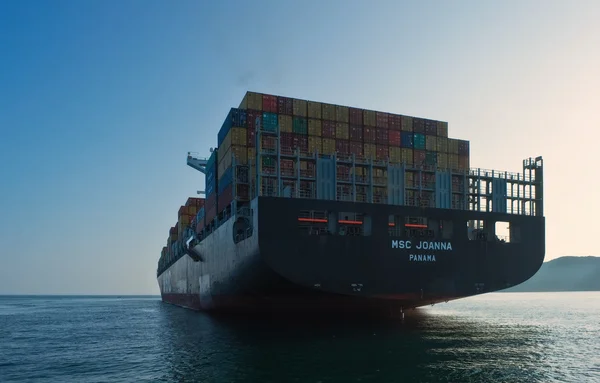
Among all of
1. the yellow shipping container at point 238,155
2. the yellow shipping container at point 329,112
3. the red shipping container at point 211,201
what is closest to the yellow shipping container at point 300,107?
the yellow shipping container at point 329,112

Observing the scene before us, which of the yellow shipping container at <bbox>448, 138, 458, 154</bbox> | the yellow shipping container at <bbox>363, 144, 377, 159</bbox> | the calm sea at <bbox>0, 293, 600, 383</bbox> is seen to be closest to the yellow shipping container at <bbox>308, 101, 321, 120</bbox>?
the yellow shipping container at <bbox>363, 144, 377, 159</bbox>

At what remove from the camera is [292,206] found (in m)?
29.4

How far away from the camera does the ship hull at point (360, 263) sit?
28953mm

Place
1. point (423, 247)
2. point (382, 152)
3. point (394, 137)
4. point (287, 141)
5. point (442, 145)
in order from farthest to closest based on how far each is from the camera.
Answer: point (442, 145) → point (394, 137) → point (382, 152) → point (287, 141) → point (423, 247)

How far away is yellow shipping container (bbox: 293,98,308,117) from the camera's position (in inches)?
1427

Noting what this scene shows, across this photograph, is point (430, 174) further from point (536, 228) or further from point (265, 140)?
point (265, 140)

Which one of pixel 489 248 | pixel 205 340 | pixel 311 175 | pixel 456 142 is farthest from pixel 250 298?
pixel 456 142

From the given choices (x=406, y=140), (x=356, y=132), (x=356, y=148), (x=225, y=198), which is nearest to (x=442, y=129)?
(x=406, y=140)

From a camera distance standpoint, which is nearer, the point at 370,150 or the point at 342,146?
the point at 342,146

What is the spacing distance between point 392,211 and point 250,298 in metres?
10.9

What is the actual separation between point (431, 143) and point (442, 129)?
2.03m

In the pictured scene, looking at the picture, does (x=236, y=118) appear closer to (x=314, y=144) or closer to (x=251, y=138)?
(x=251, y=138)

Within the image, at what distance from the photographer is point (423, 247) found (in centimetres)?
3167

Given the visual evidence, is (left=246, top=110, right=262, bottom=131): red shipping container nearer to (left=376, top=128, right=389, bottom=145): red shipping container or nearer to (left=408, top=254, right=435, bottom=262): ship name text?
(left=376, top=128, right=389, bottom=145): red shipping container
